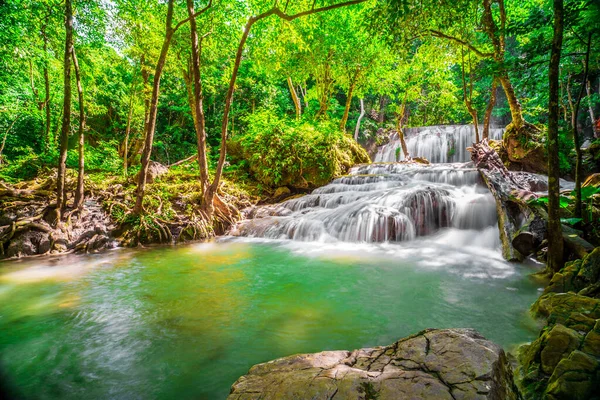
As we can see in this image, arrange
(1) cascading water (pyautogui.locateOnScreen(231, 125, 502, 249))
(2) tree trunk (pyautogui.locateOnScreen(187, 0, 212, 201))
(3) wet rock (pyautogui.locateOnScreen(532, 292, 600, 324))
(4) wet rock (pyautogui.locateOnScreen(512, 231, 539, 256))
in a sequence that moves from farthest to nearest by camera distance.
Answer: (1) cascading water (pyautogui.locateOnScreen(231, 125, 502, 249)), (2) tree trunk (pyautogui.locateOnScreen(187, 0, 212, 201)), (4) wet rock (pyautogui.locateOnScreen(512, 231, 539, 256)), (3) wet rock (pyautogui.locateOnScreen(532, 292, 600, 324))

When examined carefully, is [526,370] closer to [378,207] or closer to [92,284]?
[92,284]

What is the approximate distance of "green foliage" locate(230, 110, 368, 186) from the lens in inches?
506

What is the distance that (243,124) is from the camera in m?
20.2

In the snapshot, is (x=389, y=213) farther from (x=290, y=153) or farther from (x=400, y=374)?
(x=400, y=374)

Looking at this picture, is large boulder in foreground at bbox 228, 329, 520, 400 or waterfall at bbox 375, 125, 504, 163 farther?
waterfall at bbox 375, 125, 504, 163

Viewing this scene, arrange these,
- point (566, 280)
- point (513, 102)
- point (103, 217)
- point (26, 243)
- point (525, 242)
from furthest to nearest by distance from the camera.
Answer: point (513, 102), point (103, 217), point (26, 243), point (525, 242), point (566, 280)

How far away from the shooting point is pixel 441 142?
69.9 ft

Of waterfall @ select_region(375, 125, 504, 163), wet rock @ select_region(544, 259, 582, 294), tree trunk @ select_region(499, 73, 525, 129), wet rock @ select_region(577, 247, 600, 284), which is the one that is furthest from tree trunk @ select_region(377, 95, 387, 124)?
wet rock @ select_region(577, 247, 600, 284)

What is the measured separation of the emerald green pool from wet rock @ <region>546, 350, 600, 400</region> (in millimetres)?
1261

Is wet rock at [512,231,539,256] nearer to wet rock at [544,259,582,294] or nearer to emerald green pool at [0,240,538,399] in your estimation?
emerald green pool at [0,240,538,399]

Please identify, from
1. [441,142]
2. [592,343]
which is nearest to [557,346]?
[592,343]

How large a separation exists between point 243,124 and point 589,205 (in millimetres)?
18845

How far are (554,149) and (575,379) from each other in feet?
10.8

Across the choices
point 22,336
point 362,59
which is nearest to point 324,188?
point 362,59
